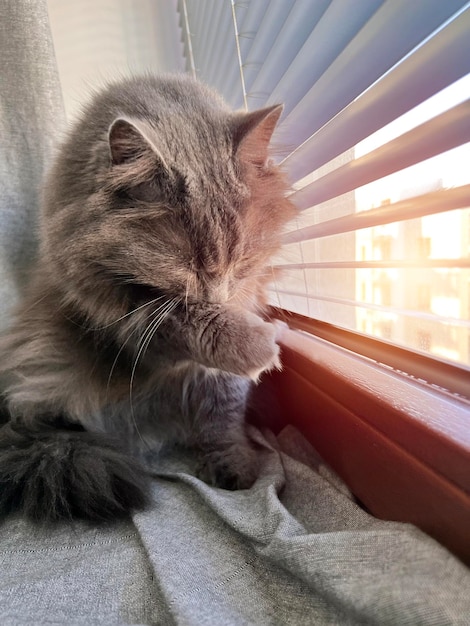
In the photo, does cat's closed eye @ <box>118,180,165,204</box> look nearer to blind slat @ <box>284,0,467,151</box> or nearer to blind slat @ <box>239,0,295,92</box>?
blind slat @ <box>284,0,467,151</box>

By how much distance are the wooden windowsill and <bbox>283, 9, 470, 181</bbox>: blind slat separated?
41 cm

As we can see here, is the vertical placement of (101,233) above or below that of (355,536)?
above

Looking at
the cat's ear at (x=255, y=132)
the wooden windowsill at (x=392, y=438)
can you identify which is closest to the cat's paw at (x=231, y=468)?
the wooden windowsill at (x=392, y=438)

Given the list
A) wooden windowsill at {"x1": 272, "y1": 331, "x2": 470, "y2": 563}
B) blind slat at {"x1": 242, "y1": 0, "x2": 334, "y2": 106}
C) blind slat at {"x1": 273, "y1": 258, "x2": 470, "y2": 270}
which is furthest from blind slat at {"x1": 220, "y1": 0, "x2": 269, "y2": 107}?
wooden windowsill at {"x1": 272, "y1": 331, "x2": 470, "y2": 563}

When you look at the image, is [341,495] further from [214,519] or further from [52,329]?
[52,329]

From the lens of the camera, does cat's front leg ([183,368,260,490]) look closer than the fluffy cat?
No

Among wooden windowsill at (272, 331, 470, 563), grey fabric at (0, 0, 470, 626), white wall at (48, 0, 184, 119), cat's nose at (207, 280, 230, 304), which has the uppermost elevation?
white wall at (48, 0, 184, 119)

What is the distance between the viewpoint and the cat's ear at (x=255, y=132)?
29.2 inches

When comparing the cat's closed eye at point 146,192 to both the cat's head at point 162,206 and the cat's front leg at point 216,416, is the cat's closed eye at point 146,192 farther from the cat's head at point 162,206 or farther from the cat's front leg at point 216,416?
the cat's front leg at point 216,416

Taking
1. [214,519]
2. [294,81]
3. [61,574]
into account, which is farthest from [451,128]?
[61,574]

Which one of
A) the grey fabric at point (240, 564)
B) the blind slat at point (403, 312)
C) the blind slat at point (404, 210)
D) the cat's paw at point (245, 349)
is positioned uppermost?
the blind slat at point (404, 210)

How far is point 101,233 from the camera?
72 centimetres

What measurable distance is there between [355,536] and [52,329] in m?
0.73

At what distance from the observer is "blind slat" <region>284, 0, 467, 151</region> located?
0.54 m
